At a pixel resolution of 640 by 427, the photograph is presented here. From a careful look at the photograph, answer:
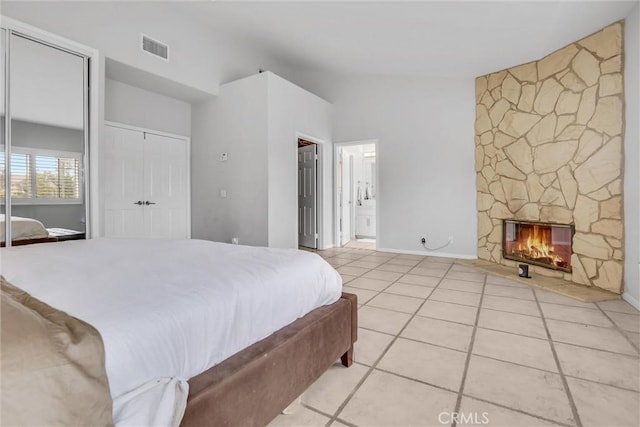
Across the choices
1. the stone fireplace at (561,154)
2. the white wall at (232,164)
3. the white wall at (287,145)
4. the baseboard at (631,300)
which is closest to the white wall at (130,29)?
the white wall at (232,164)

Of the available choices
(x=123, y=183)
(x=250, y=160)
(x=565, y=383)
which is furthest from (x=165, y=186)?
(x=565, y=383)

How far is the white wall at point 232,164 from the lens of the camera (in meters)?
4.42

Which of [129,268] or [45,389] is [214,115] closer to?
[129,268]

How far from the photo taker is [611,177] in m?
3.13

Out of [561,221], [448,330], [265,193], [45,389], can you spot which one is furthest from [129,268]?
[561,221]

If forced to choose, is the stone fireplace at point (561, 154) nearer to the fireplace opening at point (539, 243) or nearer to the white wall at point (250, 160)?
the fireplace opening at point (539, 243)

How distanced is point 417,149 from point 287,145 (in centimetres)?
218

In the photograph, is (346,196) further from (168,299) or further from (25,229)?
(168,299)

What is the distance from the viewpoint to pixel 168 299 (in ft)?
3.29

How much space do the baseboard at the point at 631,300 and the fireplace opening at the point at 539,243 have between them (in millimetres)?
594

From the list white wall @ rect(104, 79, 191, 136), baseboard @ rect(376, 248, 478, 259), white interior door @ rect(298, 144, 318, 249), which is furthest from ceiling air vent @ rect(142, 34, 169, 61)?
baseboard @ rect(376, 248, 478, 259)

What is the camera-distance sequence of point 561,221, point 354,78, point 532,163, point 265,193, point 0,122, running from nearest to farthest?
1. point 0,122
2. point 561,221
3. point 532,163
4. point 265,193
5. point 354,78

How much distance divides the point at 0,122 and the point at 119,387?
3147 millimetres

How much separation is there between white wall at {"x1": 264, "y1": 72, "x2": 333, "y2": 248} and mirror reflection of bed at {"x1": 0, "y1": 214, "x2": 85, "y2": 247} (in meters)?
2.29
